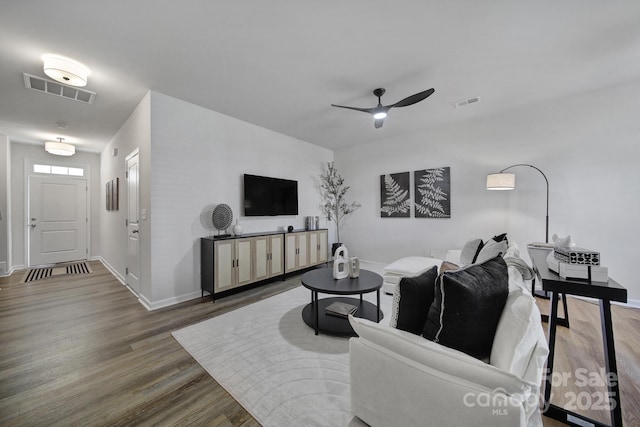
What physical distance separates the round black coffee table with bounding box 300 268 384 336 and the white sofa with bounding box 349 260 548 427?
1131 mm

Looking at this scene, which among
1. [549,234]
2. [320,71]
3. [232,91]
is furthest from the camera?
[549,234]

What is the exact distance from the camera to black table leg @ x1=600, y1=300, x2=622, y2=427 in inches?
49.1

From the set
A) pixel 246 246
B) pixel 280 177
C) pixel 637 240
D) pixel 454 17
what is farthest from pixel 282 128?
pixel 637 240

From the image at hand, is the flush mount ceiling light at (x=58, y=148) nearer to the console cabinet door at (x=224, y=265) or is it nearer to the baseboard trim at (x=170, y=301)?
the baseboard trim at (x=170, y=301)

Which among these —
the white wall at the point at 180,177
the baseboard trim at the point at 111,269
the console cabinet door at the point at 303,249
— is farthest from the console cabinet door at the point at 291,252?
the baseboard trim at the point at 111,269

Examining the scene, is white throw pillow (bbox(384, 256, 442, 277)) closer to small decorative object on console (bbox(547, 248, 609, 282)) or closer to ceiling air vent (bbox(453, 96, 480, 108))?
small decorative object on console (bbox(547, 248, 609, 282))

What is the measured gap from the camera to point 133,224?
141 inches

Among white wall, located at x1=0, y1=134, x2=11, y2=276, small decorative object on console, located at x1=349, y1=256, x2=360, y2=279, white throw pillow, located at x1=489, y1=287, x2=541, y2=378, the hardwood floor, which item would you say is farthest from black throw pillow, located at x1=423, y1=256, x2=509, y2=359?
white wall, located at x1=0, y1=134, x2=11, y2=276

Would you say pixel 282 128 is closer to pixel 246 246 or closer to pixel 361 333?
pixel 246 246

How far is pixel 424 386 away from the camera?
859mm

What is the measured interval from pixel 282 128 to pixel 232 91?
1431mm

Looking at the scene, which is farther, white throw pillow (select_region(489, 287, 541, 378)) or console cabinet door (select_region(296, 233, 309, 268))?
console cabinet door (select_region(296, 233, 309, 268))

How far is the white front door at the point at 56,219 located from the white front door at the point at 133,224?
125 inches

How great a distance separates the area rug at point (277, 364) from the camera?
147 cm
